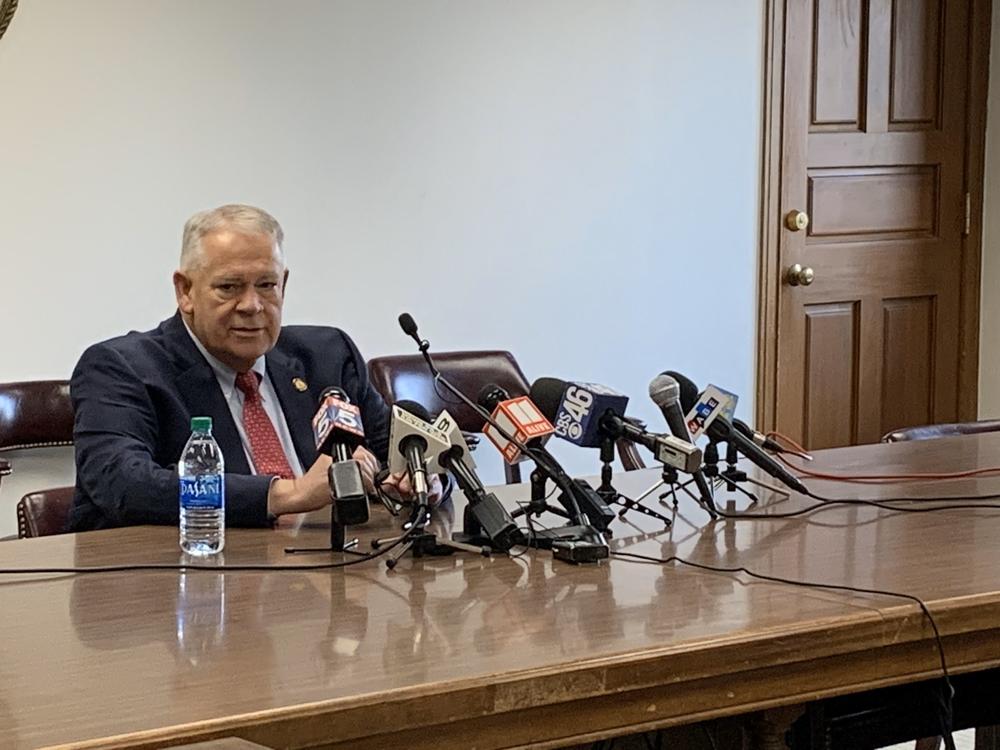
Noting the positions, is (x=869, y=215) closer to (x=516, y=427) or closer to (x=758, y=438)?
(x=758, y=438)

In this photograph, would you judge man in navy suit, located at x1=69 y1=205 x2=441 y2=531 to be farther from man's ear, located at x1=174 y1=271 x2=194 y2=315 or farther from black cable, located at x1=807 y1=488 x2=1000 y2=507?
black cable, located at x1=807 y1=488 x2=1000 y2=507

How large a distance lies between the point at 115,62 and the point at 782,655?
109 inches

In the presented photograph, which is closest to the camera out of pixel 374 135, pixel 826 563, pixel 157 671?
pixel 157 671

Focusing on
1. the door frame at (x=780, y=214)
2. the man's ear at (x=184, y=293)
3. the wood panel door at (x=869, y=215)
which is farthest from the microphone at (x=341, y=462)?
the wood panel door at (x=869, y=215)

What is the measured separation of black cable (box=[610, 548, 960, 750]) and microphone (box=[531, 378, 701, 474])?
18cm

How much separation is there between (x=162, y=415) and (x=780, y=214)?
297cm

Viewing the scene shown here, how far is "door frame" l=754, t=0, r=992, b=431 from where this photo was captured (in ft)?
16.3

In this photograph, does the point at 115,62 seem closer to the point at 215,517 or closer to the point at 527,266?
the point at 527,266

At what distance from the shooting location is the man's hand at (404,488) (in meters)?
2.33

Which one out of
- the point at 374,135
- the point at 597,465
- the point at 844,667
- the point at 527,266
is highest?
the point at 374,135

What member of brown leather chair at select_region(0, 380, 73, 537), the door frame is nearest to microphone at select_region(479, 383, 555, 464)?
brown leather chair at select_region(0, 380, 73, 537)

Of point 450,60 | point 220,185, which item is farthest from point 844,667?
point 450,60

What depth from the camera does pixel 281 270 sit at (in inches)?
108

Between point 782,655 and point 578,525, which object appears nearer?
point 782,655
